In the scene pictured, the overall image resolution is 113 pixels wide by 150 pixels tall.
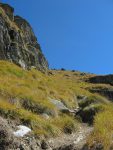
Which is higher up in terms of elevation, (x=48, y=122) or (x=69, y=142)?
(x=48, y=122)

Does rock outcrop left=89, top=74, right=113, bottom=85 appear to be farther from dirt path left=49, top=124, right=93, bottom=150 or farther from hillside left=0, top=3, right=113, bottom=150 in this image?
dirt path left=49, top=124, right=93, bottom=150

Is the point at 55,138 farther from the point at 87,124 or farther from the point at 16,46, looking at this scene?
the point at 16,46

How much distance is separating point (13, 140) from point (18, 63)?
25123mm

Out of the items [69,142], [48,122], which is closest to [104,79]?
[48,122]

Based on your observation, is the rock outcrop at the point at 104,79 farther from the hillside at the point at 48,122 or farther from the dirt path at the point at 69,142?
the dirt path at the point at 69,142

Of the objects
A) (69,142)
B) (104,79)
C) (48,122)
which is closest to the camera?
(69,142)

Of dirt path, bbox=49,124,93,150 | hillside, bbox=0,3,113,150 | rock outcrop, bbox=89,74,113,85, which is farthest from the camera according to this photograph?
rock outcrop, bbox=89,74,113,85

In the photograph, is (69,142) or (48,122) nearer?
(69,142)

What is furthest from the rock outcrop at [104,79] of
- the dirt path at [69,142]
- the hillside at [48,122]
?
the dirt path at [69,142]

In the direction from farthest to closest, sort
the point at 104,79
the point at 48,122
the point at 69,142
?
the point at 104,79, the point at 48,122, the point at 69,142

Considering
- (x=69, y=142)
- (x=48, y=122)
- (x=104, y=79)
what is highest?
(x=104, y=79)

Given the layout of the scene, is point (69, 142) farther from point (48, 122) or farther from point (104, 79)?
point (104, 79)

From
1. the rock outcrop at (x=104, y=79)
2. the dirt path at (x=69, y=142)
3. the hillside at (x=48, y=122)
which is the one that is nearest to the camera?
the hillside at (x=48, y=122)

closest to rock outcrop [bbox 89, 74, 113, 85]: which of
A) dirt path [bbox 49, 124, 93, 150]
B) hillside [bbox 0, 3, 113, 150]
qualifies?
hillside [bbox 0, 3, 113, 150]
